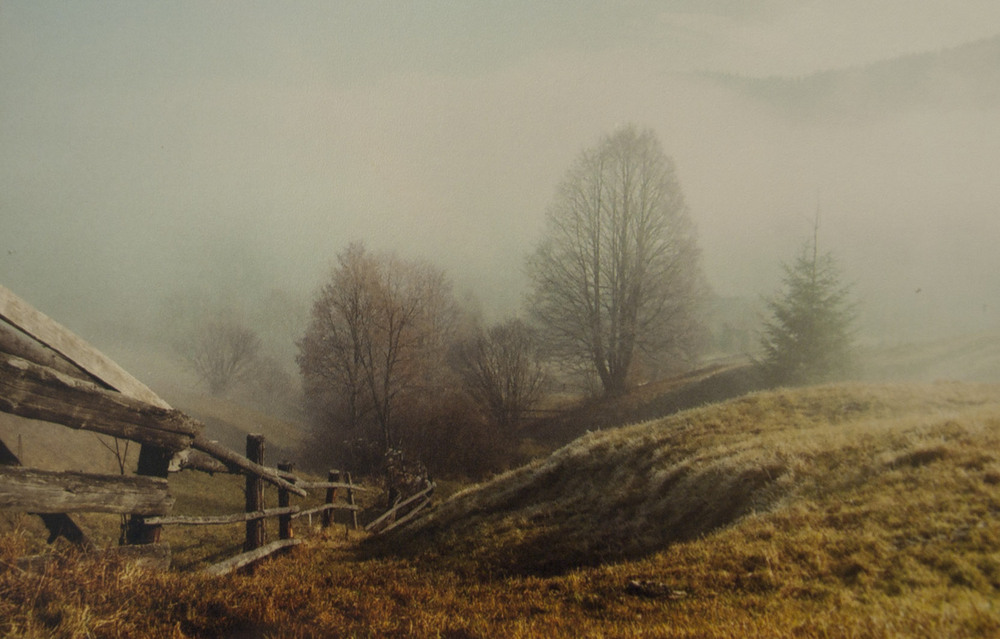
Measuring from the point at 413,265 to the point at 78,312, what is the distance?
115m

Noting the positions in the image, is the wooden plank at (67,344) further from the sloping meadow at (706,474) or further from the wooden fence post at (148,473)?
the sloping meadow at (706,474)

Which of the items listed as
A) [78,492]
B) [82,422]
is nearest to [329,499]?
[78,492]

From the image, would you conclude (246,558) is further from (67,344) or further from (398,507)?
(398,507)

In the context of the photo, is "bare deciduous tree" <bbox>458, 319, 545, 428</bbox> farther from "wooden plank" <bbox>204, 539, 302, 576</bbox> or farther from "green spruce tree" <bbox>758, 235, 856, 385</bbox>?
"wooden plank" <bbox>204, 539, 302, 576</bbox>

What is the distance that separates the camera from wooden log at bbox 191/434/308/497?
21.9ft

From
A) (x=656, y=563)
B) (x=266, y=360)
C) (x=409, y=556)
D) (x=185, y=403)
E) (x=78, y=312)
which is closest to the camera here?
(x=656, y=563)

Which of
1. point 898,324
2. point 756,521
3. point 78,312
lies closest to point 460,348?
point 756,521

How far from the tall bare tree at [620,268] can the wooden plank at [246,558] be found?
2432 cm

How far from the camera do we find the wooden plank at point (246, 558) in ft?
21.7

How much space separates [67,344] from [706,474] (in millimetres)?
9208

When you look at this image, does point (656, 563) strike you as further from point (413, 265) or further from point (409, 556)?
point (413, 265)

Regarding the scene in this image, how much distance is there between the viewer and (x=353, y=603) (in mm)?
5152

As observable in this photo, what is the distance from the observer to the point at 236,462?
7562 mm

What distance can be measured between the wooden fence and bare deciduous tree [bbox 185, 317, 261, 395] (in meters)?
65.5
